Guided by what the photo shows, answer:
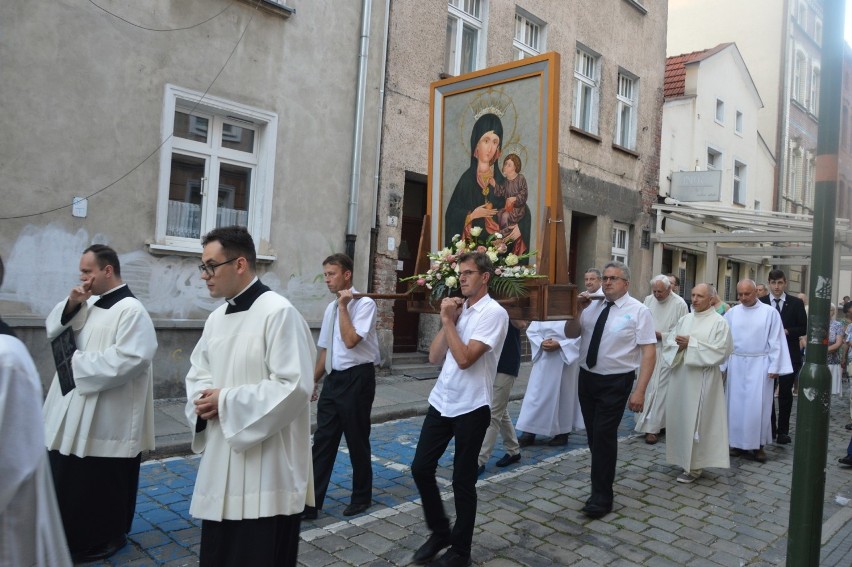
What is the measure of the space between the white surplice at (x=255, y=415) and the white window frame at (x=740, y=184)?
22.7 meters

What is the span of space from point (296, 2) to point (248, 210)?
3084 millimetres

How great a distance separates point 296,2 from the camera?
10.1 m

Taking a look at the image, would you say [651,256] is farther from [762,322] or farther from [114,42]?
[114,42]

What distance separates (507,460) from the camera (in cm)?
683

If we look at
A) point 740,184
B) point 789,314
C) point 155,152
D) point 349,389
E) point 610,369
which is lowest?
point 349,389

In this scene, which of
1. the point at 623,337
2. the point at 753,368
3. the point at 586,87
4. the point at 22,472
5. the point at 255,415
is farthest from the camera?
the point at 586,87

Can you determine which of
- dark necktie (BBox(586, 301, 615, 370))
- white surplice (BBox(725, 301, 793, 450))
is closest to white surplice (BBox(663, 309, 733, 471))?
white surplice (BBox(725, 301, 793, 450))

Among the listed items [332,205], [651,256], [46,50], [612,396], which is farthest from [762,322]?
[651,256]

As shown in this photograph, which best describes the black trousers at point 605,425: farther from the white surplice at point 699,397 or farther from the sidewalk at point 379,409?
the sidewalk at point 379,409

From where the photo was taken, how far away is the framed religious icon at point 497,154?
539 centimetres

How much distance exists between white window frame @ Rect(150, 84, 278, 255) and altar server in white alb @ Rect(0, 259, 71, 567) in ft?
22.3

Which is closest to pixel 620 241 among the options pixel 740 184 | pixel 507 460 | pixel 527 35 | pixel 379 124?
pixel 527 35

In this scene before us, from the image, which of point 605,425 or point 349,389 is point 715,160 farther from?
point 349,389

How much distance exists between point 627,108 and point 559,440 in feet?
39.4
